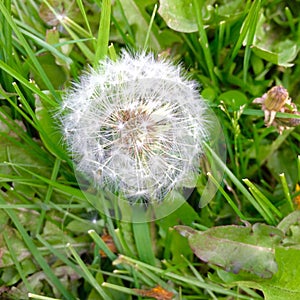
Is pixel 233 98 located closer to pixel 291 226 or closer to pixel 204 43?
pixel 204 43

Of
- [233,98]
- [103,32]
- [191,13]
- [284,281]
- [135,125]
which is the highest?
[103,32]

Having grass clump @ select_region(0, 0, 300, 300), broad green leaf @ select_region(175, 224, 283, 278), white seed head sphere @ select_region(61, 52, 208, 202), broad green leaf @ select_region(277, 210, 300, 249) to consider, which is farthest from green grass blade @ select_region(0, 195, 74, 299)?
broad green leaf @ select_region(277, 210, 300, 249)

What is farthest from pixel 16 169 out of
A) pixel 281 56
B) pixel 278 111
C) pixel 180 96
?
pixel 281 56

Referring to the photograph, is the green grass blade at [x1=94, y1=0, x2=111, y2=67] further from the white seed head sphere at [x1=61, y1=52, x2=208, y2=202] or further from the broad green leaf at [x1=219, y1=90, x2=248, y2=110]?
the broad green leaf at [x1=219, y1=90, x2=248, y2=110]

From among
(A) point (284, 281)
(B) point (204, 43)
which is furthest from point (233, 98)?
(A) point (284, 281)

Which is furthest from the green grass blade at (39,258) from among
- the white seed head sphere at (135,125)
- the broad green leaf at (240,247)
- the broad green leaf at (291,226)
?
the broad green leaf at (291,226)

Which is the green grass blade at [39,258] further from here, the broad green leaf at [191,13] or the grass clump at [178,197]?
the broad green leaf at [191,13]

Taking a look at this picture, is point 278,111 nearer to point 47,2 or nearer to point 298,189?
point 298,189
